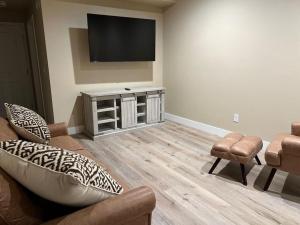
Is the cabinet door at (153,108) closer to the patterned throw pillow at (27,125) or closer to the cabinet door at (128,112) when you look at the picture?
the cabinet door at (128,112)

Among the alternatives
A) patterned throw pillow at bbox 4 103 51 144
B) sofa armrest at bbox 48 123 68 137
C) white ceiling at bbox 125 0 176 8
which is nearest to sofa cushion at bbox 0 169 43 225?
patterned throw pillow at bbox 4 103 51 144

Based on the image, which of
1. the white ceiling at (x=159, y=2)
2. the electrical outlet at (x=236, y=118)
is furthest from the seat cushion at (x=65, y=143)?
the white ceiling at (x=159, y=2)

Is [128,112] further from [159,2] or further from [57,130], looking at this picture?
[159,2]

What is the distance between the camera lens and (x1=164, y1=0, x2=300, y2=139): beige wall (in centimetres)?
283

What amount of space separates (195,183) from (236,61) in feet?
6.57

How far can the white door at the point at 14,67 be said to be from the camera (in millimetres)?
5262

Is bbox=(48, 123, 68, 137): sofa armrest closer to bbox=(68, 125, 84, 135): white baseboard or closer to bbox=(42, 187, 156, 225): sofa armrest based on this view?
bbox=(68, 125, 84, 135): white baseboard

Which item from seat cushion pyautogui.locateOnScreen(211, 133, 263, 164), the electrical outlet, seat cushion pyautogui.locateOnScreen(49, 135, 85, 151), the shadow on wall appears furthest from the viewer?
the shadow on wall

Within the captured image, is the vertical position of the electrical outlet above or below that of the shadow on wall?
below

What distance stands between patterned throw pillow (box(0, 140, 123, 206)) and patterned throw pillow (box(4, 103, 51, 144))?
941mm

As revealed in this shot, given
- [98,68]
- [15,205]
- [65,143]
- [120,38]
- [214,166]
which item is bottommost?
[214,166]

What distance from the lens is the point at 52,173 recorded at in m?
0.94

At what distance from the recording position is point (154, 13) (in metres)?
4.48

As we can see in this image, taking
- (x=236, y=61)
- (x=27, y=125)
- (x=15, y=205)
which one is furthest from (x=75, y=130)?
(x=15, y=205)
